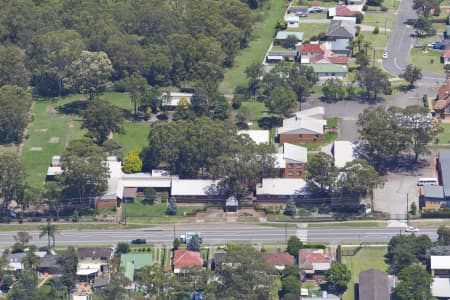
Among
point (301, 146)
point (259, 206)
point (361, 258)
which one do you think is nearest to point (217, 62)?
point (301, 146)

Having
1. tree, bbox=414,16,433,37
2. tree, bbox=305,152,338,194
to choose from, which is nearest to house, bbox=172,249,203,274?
tree, bbox=305,152,338,194

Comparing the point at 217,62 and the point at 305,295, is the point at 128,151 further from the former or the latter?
the point at 305,295

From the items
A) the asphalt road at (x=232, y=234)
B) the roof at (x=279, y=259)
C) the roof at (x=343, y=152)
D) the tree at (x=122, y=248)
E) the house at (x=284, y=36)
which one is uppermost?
the house at (x=284, y=36)

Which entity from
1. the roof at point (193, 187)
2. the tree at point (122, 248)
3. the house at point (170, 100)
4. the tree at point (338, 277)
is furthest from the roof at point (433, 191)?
the house at point (170, 100)

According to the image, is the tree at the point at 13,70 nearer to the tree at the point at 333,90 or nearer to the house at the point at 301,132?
the house at the point at 301,132

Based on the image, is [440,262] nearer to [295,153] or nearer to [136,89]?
[295,153]

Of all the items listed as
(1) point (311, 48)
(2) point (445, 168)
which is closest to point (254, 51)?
(1) point (311, 48)
